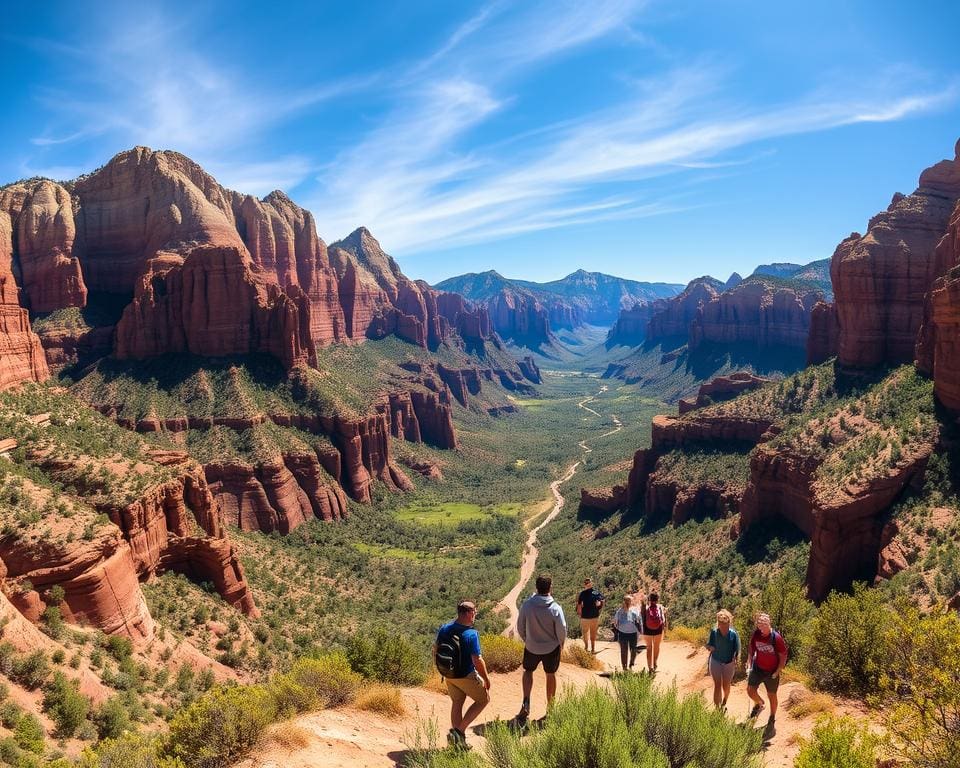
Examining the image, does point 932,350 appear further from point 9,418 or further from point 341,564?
point 9,418

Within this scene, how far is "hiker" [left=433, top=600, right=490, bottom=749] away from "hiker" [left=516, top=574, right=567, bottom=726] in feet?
4.93

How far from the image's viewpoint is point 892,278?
53.9m

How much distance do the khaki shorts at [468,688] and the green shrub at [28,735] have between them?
10.9 m

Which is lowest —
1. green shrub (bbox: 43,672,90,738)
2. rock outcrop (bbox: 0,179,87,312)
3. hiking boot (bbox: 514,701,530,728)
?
green shrub (bbox: 43,672,90,738)

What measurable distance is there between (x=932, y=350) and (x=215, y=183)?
342 ft

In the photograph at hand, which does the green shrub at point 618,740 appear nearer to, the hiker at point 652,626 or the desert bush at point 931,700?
the desert bush at point 931,700

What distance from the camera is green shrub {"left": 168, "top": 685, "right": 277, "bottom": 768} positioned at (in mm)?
11156

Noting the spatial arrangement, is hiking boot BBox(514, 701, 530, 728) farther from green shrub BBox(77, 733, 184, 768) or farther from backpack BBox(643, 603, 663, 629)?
backpack BBox(643, 603, 663, 629)

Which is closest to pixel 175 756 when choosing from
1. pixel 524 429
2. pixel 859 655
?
pixel 859 655

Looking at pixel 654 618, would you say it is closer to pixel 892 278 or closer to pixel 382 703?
pixel 382 703

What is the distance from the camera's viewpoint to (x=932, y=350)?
4319cm

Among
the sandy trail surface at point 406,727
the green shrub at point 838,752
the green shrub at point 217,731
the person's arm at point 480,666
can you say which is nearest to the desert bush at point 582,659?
the sandy trail surface at point 406,727

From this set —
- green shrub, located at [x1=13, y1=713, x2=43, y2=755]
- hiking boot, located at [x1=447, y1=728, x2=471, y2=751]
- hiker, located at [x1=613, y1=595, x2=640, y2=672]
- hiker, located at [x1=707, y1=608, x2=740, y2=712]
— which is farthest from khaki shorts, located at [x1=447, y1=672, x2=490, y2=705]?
green shrub, located at [x1=13, y1=713, x2=43, y2=755]

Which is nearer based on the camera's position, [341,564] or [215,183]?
[341,564]
